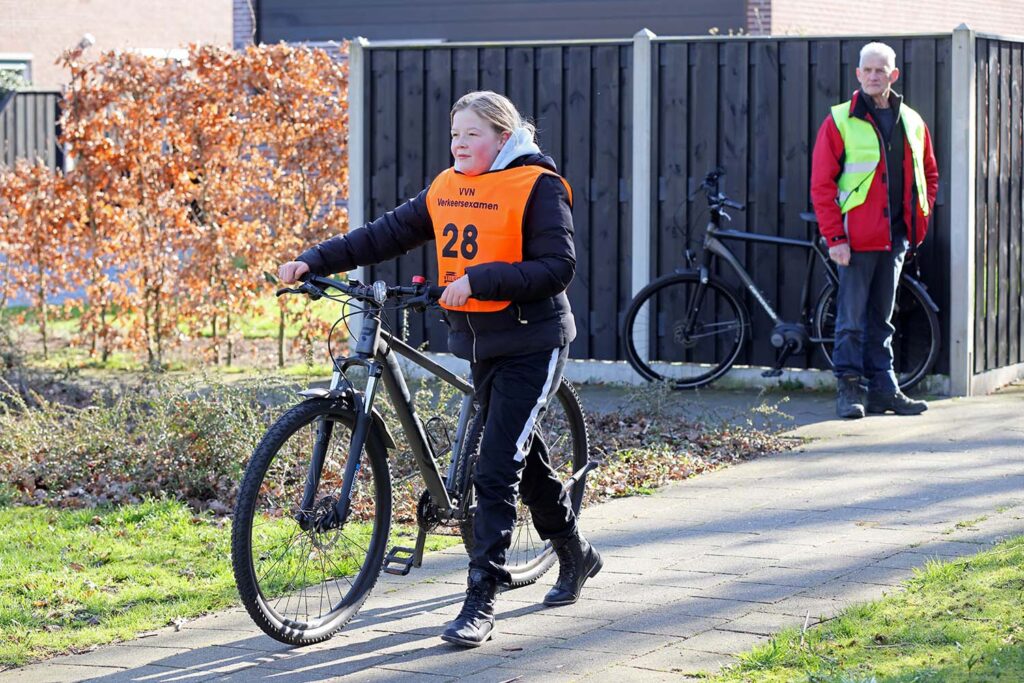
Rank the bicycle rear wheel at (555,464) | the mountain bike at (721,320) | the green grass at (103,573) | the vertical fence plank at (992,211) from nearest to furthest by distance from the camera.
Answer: the green grass at (103,573) → the bicycle rear wheel at (555,464) → the mountain bike at (721,320) → the vertical fence plank at (992,211)

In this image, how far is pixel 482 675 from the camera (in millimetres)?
5105

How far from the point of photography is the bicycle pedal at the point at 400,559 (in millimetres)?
5691

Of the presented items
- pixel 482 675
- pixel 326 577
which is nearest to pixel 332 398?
pixel 326 577

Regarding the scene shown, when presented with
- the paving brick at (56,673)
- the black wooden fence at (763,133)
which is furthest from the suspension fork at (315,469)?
the black wooden fence at (763,133)

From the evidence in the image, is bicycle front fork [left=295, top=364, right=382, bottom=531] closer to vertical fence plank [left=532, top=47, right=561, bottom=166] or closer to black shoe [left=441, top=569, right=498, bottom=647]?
black shoe [left=441, top=569, right=498, bottom=647]

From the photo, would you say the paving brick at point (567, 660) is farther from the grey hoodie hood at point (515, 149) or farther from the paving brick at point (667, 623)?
the grey hoodie hood at point (515, 149)

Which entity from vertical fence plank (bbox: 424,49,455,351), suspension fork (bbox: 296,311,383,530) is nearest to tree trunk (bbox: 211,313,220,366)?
vertical fence plank (bbox: 424,49,455,351)

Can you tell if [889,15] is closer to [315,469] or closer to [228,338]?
[228,338]

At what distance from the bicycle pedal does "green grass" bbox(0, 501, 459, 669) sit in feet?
1.38

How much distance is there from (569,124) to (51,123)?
13054 millimetres

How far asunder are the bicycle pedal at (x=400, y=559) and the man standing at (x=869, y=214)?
481 centimetres

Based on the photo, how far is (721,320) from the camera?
Answer: 1124 centimetres

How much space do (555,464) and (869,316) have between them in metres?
4.29

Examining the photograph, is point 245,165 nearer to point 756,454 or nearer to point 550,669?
point 756,454
